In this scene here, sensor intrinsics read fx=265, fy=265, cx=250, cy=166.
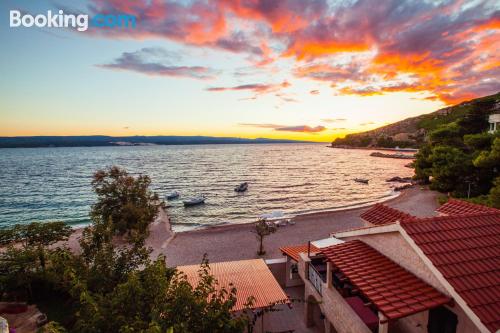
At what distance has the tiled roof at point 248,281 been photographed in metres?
9.66

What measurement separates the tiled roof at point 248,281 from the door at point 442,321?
445cm

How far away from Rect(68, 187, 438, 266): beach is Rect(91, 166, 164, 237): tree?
3.24 meters

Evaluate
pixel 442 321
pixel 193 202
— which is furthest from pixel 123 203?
pixel 442 321

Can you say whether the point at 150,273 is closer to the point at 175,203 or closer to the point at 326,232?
the point at 326,232

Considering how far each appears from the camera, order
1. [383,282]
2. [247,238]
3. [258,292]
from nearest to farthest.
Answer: [383,282], [258,292], [247,238]

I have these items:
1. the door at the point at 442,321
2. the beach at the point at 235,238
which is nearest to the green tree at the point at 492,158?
the beach at the point at 235,238

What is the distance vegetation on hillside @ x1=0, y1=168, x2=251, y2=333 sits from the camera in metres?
5.42

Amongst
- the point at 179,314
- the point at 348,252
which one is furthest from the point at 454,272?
the point at 179,314

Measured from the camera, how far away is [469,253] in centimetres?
691

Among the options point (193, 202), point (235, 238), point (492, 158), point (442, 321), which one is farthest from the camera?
point (193, 202)

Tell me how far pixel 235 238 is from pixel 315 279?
16114mm

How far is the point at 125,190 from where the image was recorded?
2420cm

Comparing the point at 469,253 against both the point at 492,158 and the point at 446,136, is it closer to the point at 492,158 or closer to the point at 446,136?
the point at 492,158

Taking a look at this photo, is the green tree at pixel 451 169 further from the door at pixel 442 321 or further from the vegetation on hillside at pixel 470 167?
the door at pixel 442 321
